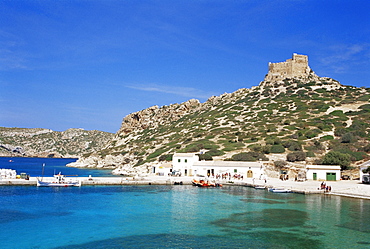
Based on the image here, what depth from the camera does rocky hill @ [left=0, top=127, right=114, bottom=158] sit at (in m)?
172

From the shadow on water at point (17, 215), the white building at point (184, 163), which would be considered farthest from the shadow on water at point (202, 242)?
the white building at point (184, 163)

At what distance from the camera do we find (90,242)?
19.7 meters

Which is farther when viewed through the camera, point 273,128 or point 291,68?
point 291,68

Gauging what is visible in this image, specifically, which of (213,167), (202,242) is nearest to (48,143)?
(213,167)

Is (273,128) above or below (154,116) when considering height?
below

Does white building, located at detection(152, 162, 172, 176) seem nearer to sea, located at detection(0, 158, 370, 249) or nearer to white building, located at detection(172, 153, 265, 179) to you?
white building, located at detection(172, 153, 265, 179)

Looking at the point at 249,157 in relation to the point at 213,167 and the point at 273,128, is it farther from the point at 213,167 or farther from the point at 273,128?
the point at 273,128

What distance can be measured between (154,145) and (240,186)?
41.8 m

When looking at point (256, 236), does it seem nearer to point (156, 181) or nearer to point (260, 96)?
point (156, 181)

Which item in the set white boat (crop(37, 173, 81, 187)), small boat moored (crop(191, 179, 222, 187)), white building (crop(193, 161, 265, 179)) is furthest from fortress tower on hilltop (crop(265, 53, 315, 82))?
white boat (crop(37, 173, 81, 187))

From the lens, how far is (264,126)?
80.0 m

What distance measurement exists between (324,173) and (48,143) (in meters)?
164

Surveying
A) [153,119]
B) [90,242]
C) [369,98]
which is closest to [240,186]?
[90,242]

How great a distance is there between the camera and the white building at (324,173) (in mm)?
47688
